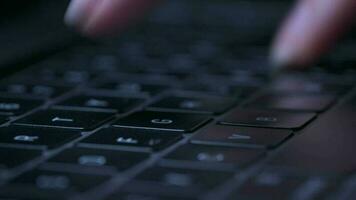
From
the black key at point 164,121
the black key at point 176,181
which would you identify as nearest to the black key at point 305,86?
the black key at point 164,121

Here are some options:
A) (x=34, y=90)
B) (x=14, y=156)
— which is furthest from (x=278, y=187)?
(x=34, y=90)

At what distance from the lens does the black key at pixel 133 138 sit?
464 millimetres

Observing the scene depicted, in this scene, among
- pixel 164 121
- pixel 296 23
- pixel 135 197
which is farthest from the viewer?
pixel 296 23

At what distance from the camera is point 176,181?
399 mm

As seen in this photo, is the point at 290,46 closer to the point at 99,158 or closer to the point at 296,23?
the point at 296,23

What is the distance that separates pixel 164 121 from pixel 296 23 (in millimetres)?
171

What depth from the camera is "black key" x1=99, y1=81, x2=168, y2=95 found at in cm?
61

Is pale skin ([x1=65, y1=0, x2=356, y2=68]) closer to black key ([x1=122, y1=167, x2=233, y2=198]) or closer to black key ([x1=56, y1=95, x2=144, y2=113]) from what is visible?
black key ([x1=56, y1=95, x2=144, y2=113])

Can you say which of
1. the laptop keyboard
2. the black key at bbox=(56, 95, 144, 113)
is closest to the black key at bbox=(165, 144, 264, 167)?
the laptop keyboard

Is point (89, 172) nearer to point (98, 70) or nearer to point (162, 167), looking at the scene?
point (162, 167)

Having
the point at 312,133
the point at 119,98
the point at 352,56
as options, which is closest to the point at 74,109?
the point at 119,98

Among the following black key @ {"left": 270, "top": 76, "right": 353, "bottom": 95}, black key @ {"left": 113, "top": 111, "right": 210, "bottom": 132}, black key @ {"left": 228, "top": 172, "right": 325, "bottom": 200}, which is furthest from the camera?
black key @ {"left": 270, "top": 76, "right": 353, "bottom": 95}

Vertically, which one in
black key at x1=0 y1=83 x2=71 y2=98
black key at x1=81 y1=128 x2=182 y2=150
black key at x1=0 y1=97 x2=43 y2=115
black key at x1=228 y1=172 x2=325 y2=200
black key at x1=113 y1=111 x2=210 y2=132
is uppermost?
black key at x1=0 y1=83 x2=71 y2=98

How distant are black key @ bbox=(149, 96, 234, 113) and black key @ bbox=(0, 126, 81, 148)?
100mm
